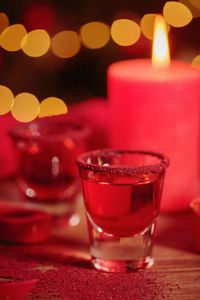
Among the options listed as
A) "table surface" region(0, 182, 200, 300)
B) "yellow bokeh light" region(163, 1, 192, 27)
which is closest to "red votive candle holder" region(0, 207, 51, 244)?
"table surface" region(0, 182, 200, 300)

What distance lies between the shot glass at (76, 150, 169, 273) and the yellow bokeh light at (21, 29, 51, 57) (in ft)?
3.85

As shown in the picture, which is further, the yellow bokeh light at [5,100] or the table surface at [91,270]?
the yellow bokeh light at [5,100]

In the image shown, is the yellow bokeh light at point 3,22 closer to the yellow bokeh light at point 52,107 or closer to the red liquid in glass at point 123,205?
the yellow bokeh light at point 52,107

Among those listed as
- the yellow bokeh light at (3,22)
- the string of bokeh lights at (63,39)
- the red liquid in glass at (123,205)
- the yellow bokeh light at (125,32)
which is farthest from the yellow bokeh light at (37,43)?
the red liquid in glass at (123,205)

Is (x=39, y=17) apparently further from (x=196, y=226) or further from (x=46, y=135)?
(x=196, y=226)

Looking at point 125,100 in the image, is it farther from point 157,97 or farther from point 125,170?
point 125,170

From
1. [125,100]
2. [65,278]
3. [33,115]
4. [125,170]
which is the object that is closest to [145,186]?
[125,170]

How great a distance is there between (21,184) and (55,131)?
0.10 metres

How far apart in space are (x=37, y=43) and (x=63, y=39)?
9 centimetres

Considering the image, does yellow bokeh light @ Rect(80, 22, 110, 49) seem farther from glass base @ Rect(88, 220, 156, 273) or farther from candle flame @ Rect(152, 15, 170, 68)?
glass base @ Rect(88, 220, 156, 273)

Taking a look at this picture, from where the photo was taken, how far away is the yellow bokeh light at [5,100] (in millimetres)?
1700

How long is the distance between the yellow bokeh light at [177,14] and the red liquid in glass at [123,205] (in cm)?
110

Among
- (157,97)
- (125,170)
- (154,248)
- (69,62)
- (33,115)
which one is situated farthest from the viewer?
(69,62)

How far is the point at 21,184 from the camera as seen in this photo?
887 mm
